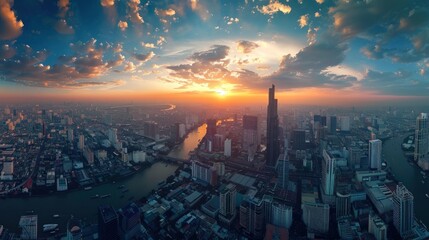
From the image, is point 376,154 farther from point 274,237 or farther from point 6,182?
point 6,182

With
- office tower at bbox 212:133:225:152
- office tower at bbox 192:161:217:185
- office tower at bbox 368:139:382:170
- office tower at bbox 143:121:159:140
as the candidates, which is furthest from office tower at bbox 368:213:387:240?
office tower at bbox 143:121:159:140

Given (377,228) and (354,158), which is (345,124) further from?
(377,228)

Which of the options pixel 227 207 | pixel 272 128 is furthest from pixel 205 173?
pixel 272 128

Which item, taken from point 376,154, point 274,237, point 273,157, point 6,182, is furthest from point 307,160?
point 6,182

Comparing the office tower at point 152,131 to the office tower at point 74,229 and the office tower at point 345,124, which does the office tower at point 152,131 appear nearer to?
the office tower at point 74,229

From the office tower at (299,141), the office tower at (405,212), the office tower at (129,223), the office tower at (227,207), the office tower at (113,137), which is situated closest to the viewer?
the office tower at (129,223)

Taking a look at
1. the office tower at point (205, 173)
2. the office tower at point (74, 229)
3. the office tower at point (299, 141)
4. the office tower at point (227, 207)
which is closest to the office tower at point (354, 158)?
the office tower at point (299, 141)

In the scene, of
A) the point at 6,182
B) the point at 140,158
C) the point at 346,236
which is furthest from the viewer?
the point at 140,158
